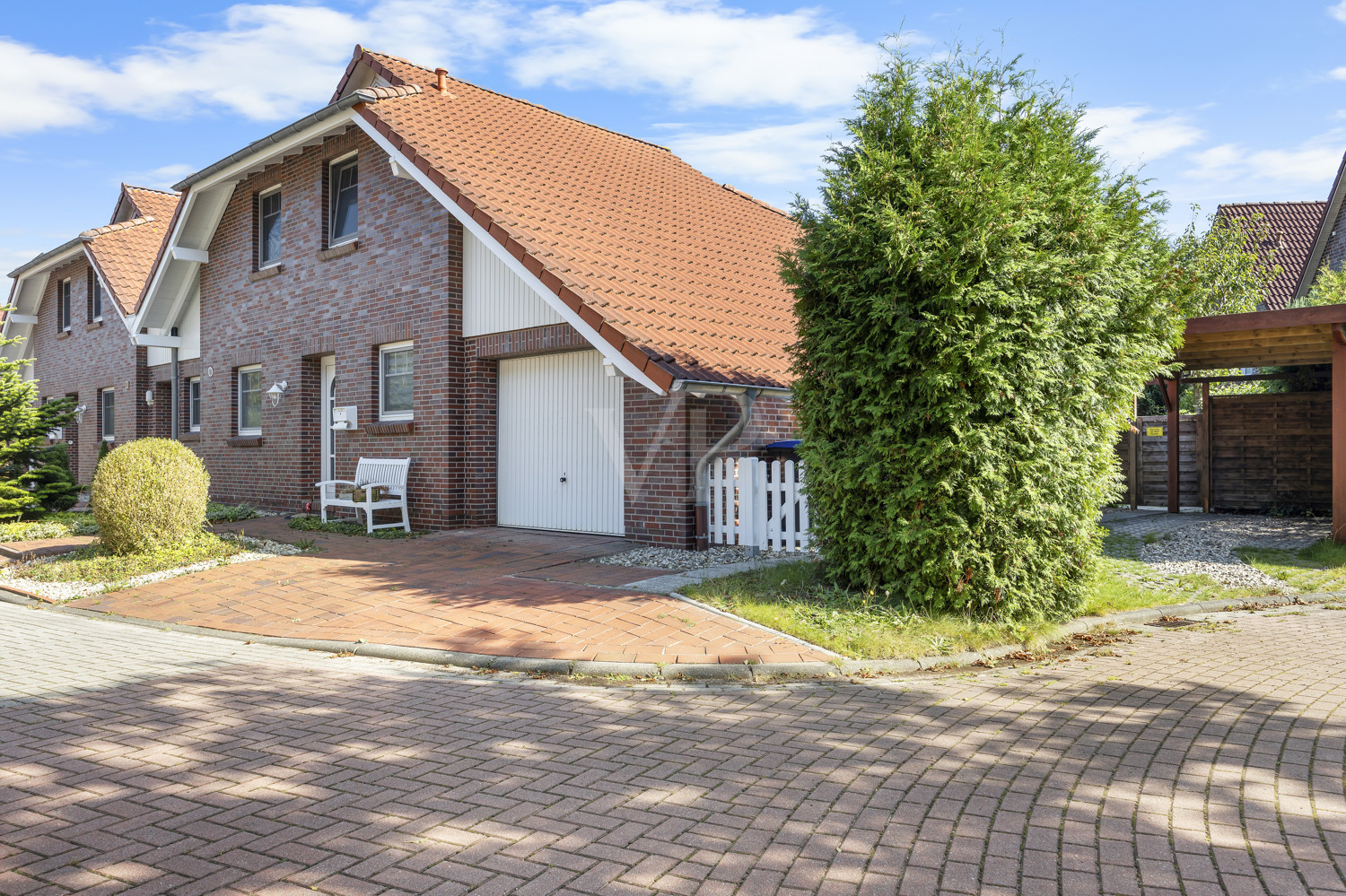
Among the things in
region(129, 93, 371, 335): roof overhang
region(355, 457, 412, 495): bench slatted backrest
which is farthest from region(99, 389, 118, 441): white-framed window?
region(355, 457, 412, 495): bench slatted backrest

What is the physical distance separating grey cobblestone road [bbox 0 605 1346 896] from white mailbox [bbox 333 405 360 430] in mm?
8037

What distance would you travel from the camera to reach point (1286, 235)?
29578 millimetres

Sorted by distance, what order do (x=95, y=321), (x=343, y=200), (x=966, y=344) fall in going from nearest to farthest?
(x=966, y=344), (x=343, y=200), (x=95, y=321)

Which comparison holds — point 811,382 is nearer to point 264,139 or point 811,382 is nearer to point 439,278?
point 439,278

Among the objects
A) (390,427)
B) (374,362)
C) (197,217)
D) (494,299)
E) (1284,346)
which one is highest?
(197,217)

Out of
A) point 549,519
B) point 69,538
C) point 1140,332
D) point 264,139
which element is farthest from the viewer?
point 264,139

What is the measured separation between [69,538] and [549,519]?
722 centimetres

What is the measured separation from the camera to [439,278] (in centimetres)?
1257

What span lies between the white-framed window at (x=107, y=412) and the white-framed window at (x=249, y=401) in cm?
803

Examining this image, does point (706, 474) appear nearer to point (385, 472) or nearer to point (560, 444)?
point (560, 444)

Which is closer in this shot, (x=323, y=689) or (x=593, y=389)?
(x=323, y=689)

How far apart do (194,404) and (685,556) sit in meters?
13.9

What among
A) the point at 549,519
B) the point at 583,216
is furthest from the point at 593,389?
the point at 583,216

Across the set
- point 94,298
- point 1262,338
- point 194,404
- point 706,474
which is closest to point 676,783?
point 706,474
